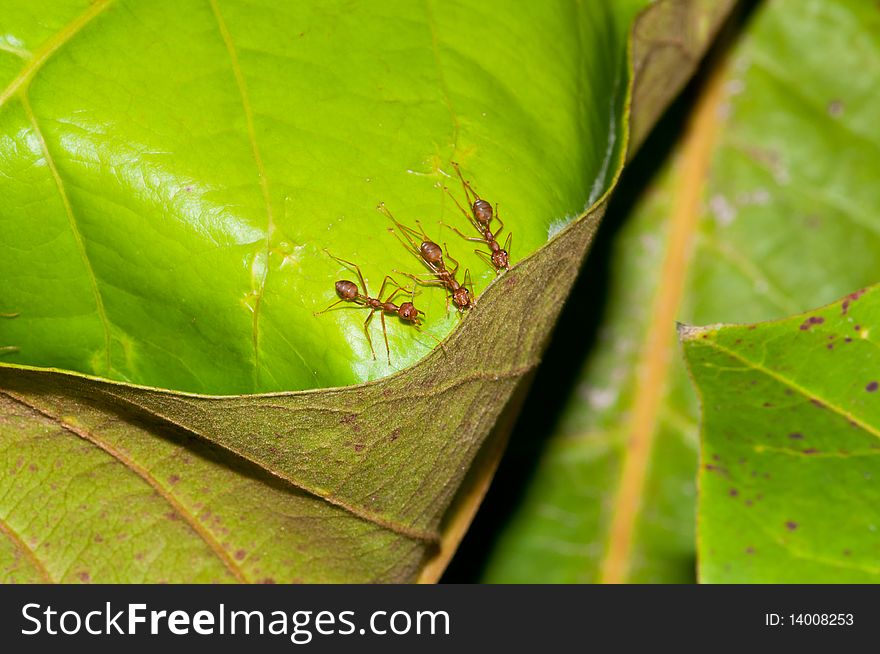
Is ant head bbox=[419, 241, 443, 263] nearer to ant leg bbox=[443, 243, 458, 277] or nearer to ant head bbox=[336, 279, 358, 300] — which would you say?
ant leg bbox=[443, 243, 458, 277]

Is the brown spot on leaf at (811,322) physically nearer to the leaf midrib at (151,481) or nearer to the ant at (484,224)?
the ant at (484,224)

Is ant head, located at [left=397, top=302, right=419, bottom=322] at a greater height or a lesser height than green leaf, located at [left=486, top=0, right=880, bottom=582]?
lesser

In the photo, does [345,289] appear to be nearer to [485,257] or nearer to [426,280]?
[426,280]

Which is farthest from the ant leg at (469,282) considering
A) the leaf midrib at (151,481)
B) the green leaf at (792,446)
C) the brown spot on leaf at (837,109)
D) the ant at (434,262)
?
the brown spot on leaf at (837,109)

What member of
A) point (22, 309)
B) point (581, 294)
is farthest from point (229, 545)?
point (581, 294)

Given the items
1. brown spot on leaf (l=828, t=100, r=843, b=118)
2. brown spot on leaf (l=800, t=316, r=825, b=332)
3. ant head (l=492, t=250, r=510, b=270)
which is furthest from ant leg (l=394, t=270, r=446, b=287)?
brown spot on leaf (l=828, t=100, r=843, b=118)

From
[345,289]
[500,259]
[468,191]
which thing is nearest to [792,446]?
[500,259]

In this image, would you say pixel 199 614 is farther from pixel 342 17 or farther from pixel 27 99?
pixel 342 17
